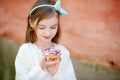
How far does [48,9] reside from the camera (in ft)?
5.30

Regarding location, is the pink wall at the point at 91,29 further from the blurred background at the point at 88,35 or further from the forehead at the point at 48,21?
the forehead at the point at 48,21

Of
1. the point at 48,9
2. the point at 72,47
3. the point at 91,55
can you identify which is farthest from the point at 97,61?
the point at 48,9

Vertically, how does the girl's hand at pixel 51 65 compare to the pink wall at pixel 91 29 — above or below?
below

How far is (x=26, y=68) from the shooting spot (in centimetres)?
165

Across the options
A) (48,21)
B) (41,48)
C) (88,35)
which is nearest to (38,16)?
(48,21)

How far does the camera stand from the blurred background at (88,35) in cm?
169

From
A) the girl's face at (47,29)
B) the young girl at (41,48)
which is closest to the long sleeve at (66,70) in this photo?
the young girl at (41,48)

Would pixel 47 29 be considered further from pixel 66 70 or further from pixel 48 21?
pixel 66 70

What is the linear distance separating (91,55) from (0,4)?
0.60 metres

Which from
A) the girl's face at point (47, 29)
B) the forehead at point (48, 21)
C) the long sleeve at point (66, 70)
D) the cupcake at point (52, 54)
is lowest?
the long sleeve at point (66, 70)

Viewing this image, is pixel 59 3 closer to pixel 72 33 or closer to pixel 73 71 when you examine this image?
pixel 72 33

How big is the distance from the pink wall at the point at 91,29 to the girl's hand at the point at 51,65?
0.16 metres

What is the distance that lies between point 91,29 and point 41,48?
10.8 inches

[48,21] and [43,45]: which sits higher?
[48,21]
